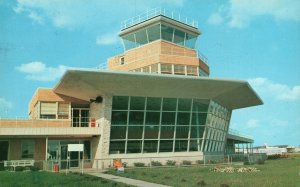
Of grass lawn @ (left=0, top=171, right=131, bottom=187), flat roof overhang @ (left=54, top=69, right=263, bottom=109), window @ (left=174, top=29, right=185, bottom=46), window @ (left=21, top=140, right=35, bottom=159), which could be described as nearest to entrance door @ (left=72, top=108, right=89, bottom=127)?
flat roof overhang @ (left=54, top=69, right=263, bottom=109)

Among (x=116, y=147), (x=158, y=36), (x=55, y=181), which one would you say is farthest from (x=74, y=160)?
(x=55, y=181)

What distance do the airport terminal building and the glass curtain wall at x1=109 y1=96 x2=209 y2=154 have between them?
9 centimetres

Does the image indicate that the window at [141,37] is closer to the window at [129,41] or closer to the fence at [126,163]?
the window at [129,41]

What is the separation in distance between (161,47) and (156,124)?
7.58 m

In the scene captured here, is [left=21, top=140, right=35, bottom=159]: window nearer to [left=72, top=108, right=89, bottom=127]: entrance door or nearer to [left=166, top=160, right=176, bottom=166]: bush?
[left=72, top=108, right=89, bottom=127]: entrance door

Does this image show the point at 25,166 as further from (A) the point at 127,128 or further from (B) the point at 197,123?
(B) the point at 197,123

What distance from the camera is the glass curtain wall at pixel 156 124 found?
119 ft

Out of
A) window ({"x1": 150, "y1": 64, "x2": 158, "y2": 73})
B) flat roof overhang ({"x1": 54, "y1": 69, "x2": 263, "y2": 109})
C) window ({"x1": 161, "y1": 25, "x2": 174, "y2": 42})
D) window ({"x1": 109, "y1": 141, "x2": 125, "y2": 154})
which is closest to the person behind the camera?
flat roof overhang ({"x1": 54, "y1": 69, "x2": 263, "y2": 109})

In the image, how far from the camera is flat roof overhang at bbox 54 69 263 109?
105 ft

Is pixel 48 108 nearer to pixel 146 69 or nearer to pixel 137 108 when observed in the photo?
pixel 137 108

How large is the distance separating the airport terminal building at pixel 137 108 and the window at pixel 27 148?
90 millimetres

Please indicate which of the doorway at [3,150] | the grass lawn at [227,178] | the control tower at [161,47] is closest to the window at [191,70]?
the control tower at [161,47]

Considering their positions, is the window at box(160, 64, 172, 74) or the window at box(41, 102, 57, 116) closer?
the window at box(160, 64, 172, 74)

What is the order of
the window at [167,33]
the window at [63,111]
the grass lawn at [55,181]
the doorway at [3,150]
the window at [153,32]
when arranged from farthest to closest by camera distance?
the window at [167,33], the window at [153,32], the window at [63,111], the doorway at [3,150], the grass lawn at [55,181]
